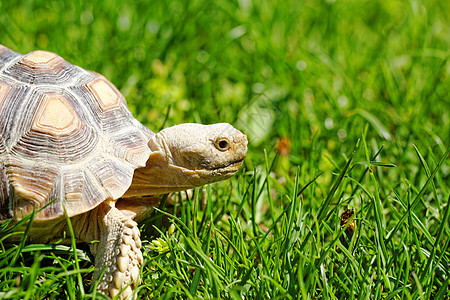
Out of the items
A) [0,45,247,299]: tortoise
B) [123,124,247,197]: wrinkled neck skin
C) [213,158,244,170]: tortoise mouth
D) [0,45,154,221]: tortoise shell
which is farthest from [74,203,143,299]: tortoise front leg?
[213,158,244,170]: tortoise mouth

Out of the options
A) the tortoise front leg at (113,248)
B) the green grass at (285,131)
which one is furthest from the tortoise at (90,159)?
the green grass at (285,131)

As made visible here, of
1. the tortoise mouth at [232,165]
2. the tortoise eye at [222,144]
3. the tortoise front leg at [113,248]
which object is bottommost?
the tortoise front leg at [113,248]

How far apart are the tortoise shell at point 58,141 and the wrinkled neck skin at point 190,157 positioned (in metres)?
0.11

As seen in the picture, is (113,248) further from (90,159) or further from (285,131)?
(285,131)

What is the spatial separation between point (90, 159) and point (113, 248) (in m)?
0.43

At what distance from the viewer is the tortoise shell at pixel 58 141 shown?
2168 millimetres

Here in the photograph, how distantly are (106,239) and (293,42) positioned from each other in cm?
340

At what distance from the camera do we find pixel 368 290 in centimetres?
202

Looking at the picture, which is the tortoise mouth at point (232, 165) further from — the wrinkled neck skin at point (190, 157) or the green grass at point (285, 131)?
the green grass at point (285, 131)

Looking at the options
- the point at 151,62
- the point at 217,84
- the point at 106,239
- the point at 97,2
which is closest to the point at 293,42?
the point at 217,84

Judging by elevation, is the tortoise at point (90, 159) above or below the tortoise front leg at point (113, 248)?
above

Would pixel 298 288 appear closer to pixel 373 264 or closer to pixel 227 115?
pixel 373 264

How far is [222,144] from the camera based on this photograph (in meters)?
2.42

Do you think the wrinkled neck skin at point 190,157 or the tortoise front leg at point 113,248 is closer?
the tortoise front leg at point 113,248
